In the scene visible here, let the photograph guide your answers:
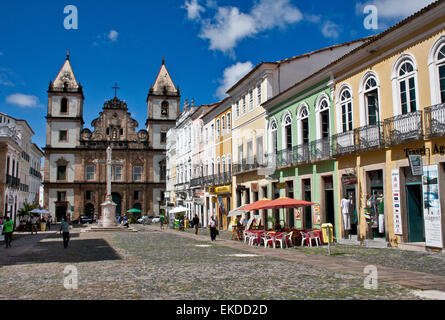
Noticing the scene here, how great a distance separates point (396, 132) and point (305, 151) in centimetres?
734

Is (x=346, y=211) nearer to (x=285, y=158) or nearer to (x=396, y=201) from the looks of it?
(x=396, y=201)

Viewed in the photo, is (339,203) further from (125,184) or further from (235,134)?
(125,184)

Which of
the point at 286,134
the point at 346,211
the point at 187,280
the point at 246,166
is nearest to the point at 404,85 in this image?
the point at 346,211

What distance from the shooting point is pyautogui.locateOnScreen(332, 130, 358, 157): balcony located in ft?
64.2

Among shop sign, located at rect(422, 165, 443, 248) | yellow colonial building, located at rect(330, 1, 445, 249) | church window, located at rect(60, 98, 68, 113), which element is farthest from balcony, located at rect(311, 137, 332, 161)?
church window, located at rect(60, 98, 68, 113)

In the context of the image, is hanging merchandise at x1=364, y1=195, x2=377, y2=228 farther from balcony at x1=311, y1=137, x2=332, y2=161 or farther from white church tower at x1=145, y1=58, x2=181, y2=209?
white church tower at x1=145, y1=58, x2=181, y2=209

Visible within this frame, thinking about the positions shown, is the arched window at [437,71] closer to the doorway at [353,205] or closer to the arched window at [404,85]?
the arched window at [404,85]

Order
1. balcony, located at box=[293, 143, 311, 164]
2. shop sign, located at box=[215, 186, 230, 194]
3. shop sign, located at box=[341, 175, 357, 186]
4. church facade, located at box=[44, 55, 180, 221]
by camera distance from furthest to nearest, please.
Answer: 1. church facade, located at box=[44, 55, 180, 221]
2. shop sign, located at box=[215, 186, 230, 194]
3. balcony, located at box=[293, 143, 311, 164]
4. shop sign, located at box=[341, 175, 357, 186]

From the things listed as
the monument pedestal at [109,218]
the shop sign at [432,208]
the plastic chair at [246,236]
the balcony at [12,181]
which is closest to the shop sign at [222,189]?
the monument pedestal at [109,218]

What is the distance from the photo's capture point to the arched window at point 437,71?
15039 millimetres

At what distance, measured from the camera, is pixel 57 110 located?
70.6 meters

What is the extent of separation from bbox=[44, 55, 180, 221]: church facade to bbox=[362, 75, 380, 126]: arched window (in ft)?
178
